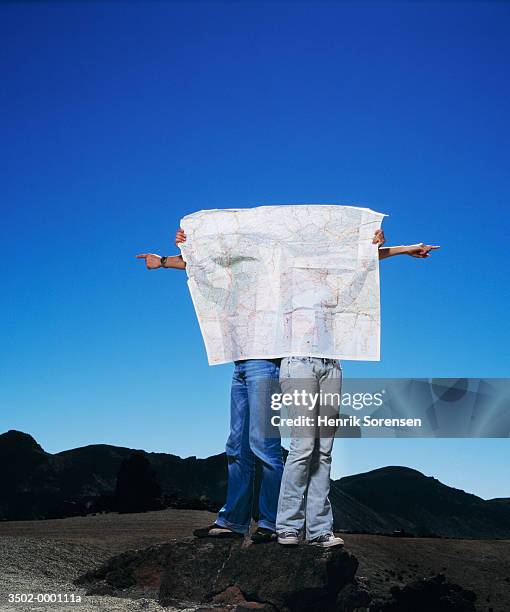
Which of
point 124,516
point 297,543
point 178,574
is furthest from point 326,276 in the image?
point 124,516

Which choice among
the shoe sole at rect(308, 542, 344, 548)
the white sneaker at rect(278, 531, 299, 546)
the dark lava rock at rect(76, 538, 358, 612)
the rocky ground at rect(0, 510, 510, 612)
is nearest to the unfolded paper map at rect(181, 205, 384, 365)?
the white sneaker at rect(278, 531, 299, 546)

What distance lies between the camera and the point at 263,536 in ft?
30.2

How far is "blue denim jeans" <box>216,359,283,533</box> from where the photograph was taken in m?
9.02

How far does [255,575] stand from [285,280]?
136 inches

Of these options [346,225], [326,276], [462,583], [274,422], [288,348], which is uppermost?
[346,225]

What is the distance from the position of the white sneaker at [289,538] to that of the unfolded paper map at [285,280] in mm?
1947

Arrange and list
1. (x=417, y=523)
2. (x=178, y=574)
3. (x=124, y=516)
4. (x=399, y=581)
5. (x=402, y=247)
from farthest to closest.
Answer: (x=417, y=523)
(x=124, y=516)
(x=399, y=581)
(x=178, y=574)
(x=402, y=247)

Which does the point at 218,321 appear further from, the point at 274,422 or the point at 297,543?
the point at 297,543

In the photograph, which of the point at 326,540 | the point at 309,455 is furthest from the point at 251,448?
the point at 326,540

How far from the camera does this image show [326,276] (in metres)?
9.21

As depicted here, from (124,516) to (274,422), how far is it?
1145 cm

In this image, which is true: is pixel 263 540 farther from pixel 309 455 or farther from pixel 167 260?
pixel 167 260

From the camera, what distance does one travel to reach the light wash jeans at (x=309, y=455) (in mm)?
8609

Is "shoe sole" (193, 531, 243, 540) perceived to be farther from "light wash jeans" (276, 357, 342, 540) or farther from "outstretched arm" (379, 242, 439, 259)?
"outstretched arm" (379, 242, 439, 259)
